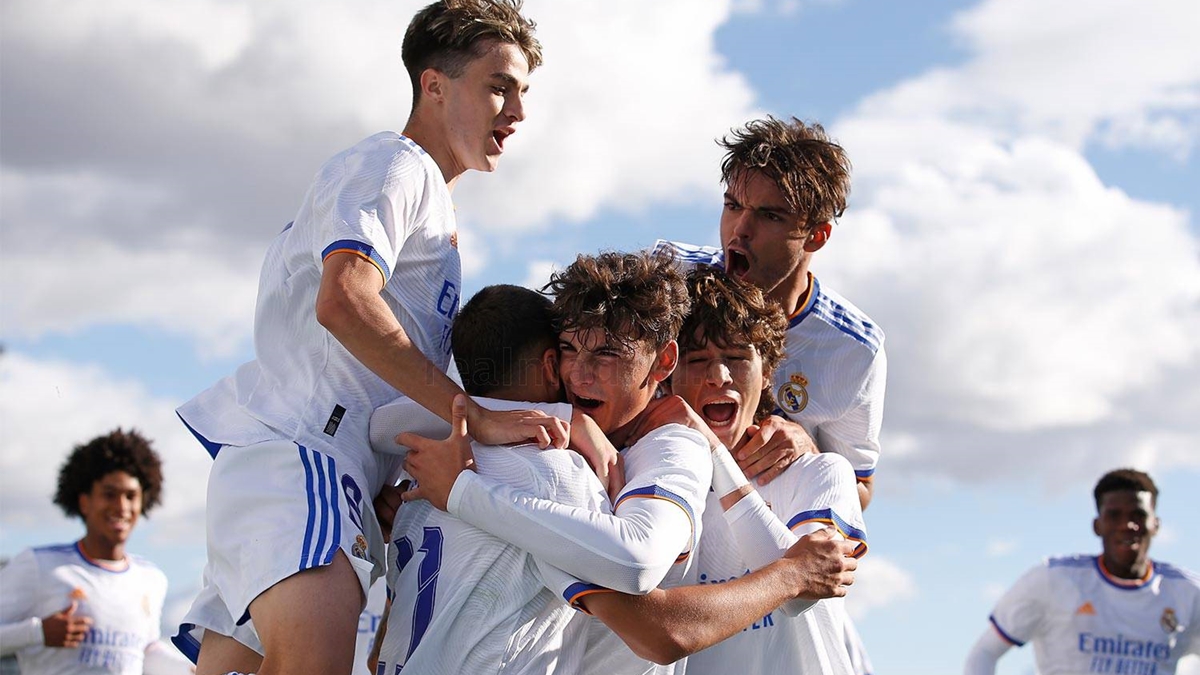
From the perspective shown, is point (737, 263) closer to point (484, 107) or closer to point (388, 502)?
point (484, 107)

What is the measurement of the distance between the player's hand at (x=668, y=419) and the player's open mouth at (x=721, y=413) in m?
0.27

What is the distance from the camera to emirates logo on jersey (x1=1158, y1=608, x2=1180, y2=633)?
1151 cm

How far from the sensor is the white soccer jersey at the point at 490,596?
3850 millimetres

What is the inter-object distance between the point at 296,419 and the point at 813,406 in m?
2.44

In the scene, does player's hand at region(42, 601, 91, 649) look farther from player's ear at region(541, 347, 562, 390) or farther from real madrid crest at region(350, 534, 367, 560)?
player's ear at region(541, 347, 562, 390)

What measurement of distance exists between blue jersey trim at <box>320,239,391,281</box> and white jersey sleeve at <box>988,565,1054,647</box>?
28.6 ft

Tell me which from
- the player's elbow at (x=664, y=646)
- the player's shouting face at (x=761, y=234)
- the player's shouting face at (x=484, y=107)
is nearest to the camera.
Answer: the player's elbow at (x=664, y=646)

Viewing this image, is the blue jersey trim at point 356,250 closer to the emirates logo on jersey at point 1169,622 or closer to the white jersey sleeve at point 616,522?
the white jersey sleeve at point 616,522

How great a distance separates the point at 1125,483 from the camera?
12.3m

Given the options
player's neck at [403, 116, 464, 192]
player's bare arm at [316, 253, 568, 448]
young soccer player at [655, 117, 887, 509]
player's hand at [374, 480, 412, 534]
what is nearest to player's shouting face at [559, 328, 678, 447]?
player's bare arm at [316, 253, 568, 448]

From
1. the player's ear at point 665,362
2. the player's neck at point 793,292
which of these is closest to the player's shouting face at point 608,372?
the player's ear at point 665,362

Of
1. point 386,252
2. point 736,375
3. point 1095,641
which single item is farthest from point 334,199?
point 1095,641

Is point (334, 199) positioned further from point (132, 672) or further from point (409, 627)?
point (132, 672)

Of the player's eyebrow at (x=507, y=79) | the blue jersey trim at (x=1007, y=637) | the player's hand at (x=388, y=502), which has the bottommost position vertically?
the player's hand at (x=388, y=502)
